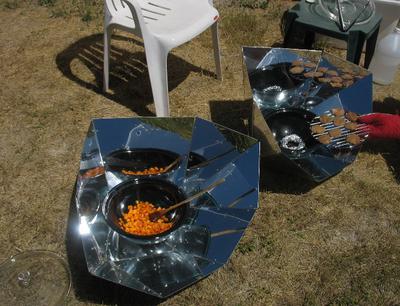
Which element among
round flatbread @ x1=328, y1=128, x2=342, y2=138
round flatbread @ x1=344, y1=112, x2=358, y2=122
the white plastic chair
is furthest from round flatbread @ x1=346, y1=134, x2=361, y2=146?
the white plastic chair

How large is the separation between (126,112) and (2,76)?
1249mm

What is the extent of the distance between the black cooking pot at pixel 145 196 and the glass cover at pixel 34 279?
0.42 m

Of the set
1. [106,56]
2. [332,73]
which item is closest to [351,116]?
[332,73]

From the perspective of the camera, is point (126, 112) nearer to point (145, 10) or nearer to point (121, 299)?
point (145, 10)

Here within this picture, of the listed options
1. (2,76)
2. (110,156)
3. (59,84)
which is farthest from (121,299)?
(2,76)

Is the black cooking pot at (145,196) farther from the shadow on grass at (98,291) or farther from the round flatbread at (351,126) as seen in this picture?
the round flatbread at (351,126)

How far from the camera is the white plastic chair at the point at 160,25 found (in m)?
3.13

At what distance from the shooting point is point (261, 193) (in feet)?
9.70

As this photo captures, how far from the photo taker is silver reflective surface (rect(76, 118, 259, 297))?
213 centimetres

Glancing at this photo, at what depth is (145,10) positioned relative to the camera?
3568mm

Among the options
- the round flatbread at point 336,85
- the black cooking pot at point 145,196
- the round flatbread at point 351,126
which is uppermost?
the round flatbread at point 336,85

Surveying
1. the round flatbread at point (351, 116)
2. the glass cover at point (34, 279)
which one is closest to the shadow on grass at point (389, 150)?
the round flatbread at point (351, 116)

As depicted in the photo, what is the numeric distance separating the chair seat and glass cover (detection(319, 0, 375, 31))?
3.38 ft

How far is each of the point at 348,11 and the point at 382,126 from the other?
1.28 m
